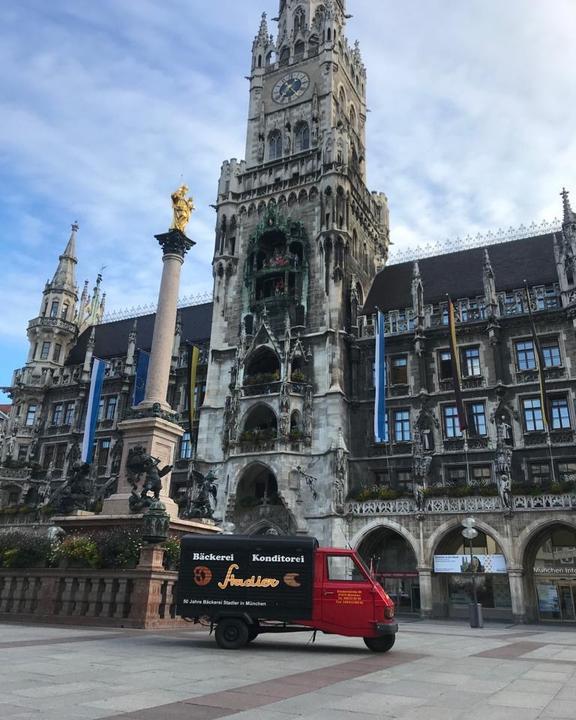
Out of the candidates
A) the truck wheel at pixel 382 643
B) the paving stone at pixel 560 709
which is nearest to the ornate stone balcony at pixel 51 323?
the truck wheel at pixel 382 643

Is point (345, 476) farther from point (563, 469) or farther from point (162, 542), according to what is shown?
point (162, 542)

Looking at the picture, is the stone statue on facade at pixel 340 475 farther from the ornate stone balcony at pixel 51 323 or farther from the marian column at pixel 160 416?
the ornate stone balcony at pixel 51 323

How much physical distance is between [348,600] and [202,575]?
10.8ft

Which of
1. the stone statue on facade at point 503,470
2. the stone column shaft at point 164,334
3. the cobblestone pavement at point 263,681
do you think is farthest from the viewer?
the stone statue on facade at point 503,470

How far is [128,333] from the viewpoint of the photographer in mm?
57531

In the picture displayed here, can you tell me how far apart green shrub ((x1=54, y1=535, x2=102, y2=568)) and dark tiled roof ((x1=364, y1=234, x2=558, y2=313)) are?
30.7 meters

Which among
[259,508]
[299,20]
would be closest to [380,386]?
[259,508]

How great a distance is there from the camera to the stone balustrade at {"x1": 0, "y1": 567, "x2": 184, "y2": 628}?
1581 cm

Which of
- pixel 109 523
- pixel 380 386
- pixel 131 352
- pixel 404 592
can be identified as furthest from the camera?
pixel 131 352

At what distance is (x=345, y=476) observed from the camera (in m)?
36.5

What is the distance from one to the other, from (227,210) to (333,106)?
12134 mm

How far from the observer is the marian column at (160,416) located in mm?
21297

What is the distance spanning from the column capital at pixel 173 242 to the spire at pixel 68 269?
35422 millimetres

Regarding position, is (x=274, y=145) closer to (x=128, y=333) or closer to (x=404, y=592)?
(x=128, y=333)
